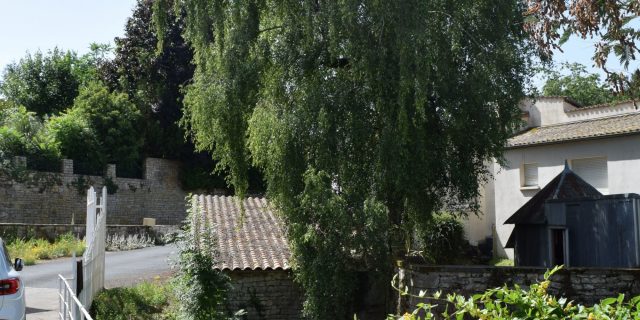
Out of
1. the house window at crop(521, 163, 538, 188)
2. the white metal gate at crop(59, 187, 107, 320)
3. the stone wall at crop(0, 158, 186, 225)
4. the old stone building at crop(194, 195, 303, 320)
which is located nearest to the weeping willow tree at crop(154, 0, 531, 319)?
the old stone building at crop(194, 195, 303, 320)

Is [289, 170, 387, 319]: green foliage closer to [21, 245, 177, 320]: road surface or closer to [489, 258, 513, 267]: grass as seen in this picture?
[21, 245, 177, 320]: road surface

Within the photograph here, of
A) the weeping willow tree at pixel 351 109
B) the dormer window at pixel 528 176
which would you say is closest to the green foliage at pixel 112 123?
the dormer window at pixel 528 176

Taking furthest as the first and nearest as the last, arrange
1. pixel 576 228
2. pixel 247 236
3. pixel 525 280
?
1. pixel 247 236
2. pixel 576 228
3. pixel 525 280

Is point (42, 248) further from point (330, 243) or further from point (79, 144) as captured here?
point (330, 243)

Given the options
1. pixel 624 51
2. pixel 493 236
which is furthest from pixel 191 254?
pixel 493 236

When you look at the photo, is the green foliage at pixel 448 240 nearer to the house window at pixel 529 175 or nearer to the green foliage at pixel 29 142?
the house window at pixel 529 175

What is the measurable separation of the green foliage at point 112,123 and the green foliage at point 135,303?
1571cm

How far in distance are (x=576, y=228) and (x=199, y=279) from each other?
8.12 metres

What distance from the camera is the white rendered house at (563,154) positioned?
2008 cm

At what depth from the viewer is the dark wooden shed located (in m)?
14.4

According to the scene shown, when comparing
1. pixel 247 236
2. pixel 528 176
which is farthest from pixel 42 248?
pixel 528 176

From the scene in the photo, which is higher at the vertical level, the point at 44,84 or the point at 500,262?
the point at 44,84

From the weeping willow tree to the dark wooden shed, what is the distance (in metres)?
2.31

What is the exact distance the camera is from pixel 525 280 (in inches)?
516
